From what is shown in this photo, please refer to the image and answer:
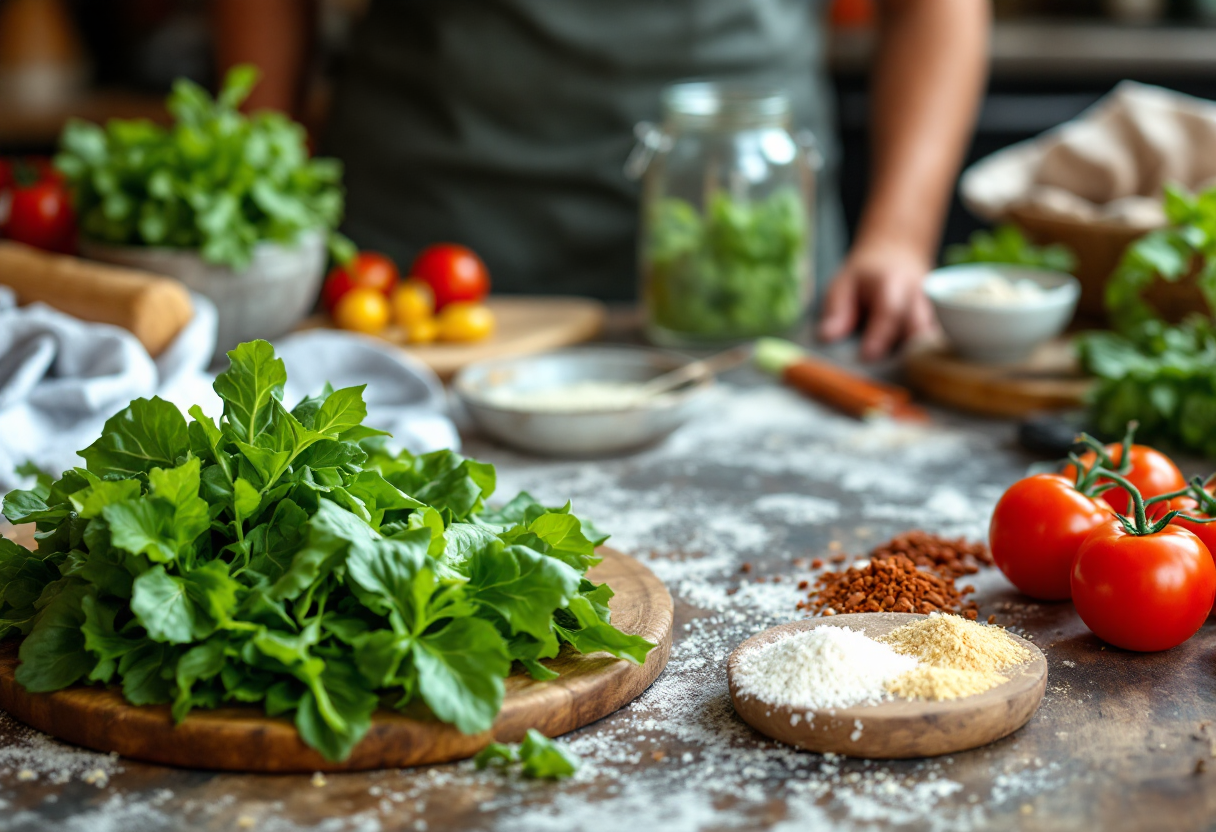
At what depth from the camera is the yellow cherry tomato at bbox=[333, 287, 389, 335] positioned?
6.61 feet

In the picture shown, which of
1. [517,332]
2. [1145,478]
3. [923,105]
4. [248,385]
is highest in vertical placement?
[923,105]

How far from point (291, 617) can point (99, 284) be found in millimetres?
880

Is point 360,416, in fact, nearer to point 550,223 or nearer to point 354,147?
point 550,223

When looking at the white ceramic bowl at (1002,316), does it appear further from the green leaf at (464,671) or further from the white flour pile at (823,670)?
the green leaf at (464,671)

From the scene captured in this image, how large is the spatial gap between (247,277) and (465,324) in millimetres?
367

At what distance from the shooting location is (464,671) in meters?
0.87

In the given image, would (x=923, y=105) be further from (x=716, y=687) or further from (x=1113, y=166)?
(x=716, y=687)

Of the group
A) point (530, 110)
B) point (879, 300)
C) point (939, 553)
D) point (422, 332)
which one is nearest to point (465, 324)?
point (422, 332)

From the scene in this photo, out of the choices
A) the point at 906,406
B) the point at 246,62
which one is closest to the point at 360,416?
the point at 906,406

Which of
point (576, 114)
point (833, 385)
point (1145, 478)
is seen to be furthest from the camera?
point (576, 114)

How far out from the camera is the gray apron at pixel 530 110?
232cm

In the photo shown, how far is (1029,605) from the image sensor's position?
1167 mm

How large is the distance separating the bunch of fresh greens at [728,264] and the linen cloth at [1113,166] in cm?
33

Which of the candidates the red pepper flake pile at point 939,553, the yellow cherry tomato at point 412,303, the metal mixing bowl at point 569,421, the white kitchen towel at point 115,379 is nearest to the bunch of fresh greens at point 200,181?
the white kitchen towel at point 115,379
